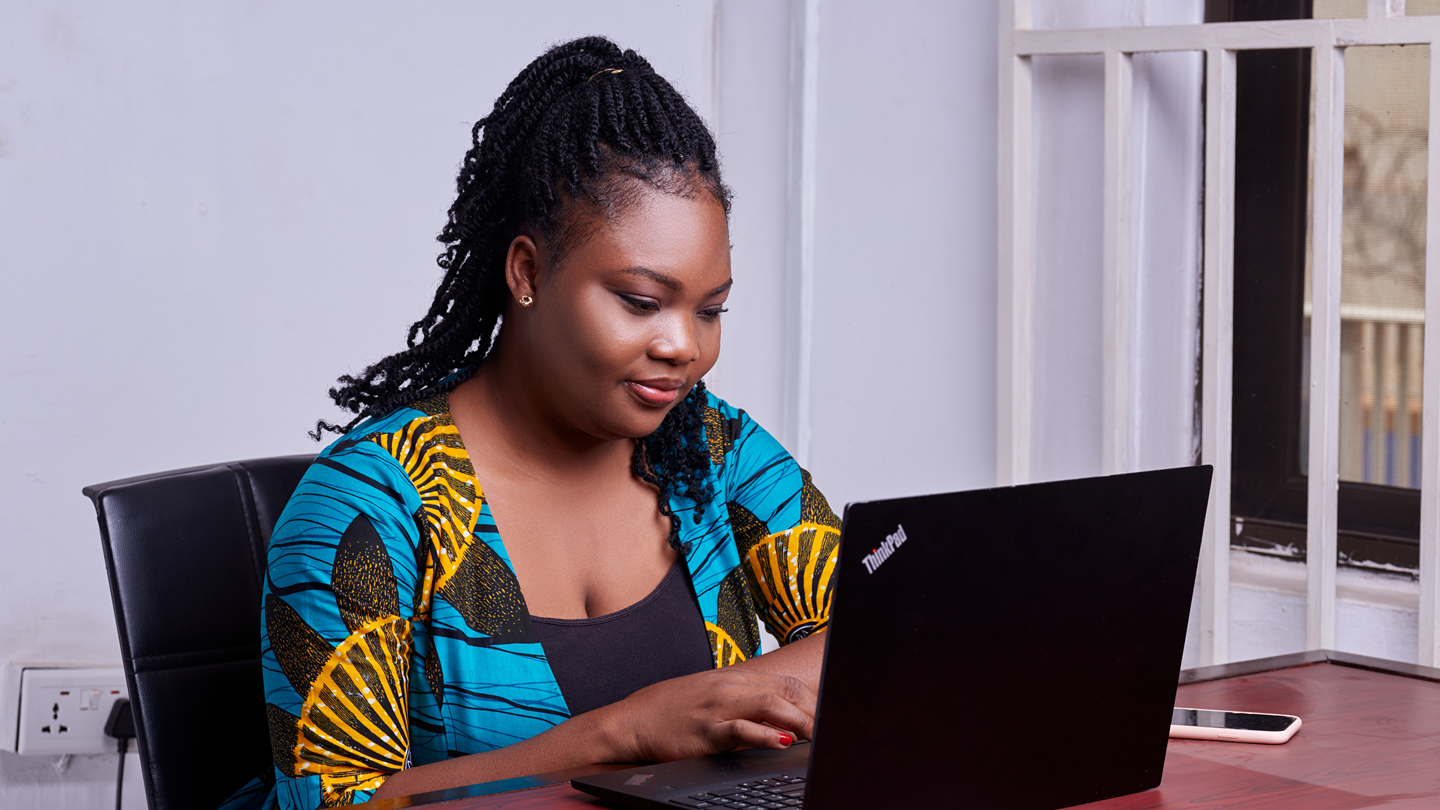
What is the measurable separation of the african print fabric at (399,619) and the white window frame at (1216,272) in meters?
0.86

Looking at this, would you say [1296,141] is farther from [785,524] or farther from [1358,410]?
[785,524]

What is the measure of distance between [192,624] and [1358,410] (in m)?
1.59

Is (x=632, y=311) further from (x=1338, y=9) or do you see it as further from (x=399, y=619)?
(x=1338, y=9)

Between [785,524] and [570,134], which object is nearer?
[570,134]

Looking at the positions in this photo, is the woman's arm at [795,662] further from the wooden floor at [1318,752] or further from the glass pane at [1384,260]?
the glass pane at [1384,260]

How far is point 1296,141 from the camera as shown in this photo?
6.39 feet

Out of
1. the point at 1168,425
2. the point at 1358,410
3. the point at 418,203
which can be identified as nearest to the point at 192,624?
the point at 418,203

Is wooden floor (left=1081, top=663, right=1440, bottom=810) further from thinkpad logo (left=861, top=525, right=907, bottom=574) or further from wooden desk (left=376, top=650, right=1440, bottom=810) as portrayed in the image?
thinkpad logo (left=861, top=525, right=907, bottom=574)

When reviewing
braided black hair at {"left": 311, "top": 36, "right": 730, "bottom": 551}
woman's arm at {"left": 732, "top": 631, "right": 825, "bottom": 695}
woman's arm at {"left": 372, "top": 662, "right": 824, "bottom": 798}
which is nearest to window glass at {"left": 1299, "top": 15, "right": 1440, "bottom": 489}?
braided black hair at {"left": 311, "top": 36, "right": 730, "bottom": 551}

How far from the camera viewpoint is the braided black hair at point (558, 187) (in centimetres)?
115

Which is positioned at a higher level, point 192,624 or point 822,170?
point 822,170

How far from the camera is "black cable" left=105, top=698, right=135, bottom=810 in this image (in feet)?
5.79

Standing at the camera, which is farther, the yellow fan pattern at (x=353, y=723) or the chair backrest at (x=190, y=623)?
the chair backrest at (x=190, y=623)

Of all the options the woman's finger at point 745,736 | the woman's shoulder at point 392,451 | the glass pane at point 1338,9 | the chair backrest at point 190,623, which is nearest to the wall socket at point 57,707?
the chair backrest at point 190,623
